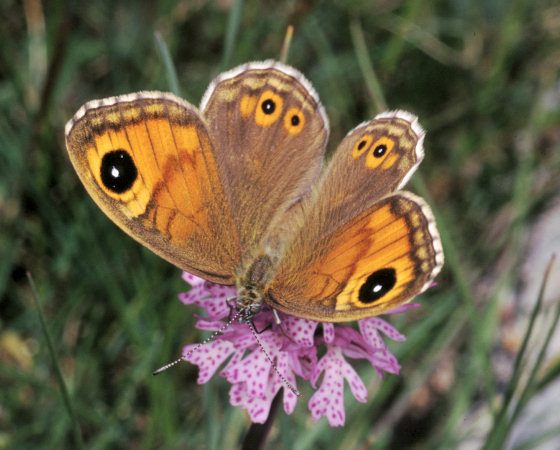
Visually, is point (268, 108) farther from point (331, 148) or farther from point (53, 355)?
point (331, 148)

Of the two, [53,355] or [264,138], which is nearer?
[53,355]

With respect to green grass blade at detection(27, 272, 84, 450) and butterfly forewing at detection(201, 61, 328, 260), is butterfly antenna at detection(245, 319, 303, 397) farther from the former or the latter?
green grass blade at detection(27, 272, 84, 450)

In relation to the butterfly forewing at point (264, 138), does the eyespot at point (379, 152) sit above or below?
below

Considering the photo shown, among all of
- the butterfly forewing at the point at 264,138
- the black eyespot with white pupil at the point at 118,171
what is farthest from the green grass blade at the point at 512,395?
the black eyespot with white pupil at the point at 118,171

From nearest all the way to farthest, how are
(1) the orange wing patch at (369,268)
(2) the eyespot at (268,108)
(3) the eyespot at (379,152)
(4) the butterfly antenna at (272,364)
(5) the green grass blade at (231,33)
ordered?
(1) the orange wing patch at (369,268) → (4) the butterfly antenna at (272,364) → (3) the eyespot at (379,152) → (2) the eyespot at (268,108) → (5) the green grass blade at (231,33)

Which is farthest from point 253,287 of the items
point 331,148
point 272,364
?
point 331,148

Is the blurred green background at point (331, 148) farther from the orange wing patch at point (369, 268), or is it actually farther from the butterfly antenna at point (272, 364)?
the orange wing patch at point (369, 268)
